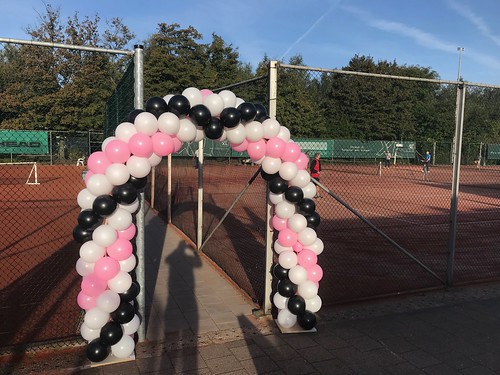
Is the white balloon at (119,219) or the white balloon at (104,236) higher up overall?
the white balloon at (119,219)

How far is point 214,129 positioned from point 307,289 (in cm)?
201

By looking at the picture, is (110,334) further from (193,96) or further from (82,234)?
(193,96)

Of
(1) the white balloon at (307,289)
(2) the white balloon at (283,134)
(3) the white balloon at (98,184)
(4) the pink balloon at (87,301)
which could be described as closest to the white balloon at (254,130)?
(2) the white balloon at (283,134)

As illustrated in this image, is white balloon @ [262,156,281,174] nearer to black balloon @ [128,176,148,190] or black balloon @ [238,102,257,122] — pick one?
black balloon @ [238,102,257,122]

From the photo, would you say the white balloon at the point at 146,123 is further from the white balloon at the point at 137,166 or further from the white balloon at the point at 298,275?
the white balloon at the point at 298,275

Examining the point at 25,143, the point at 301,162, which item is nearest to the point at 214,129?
the point at 301,162

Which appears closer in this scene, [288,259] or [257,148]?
[257,148]

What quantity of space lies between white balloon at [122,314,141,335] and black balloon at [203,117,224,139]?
1917 mm

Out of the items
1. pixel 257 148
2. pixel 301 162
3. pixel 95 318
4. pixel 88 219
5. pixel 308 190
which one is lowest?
pixel 95 318

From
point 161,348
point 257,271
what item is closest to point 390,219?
point 257,271

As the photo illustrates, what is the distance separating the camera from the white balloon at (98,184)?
347 centimetres

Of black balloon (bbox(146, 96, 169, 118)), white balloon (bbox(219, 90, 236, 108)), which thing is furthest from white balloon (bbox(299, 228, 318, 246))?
black balloon (bbox(146, 96, 169, 118))

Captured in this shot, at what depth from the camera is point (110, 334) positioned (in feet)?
12.0

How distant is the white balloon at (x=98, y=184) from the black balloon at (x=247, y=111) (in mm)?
1403
